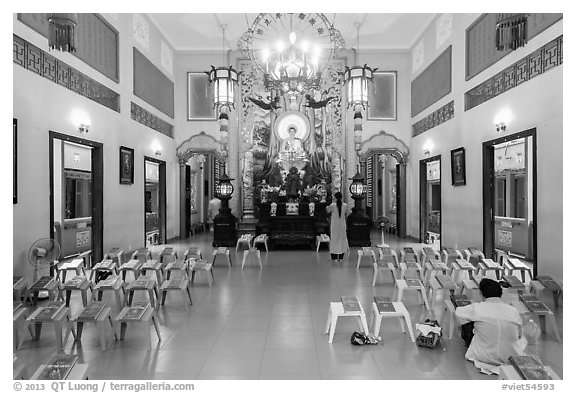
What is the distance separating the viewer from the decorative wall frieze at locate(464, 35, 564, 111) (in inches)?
230

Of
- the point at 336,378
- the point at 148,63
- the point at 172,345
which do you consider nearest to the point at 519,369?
the point at 336,378

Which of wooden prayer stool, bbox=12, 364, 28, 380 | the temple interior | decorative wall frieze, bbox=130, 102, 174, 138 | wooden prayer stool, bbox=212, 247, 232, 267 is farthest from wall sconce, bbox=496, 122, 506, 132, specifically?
decorative wall frieze, bbox=130, 102, 174, 138

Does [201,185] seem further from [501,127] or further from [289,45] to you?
[501,127]

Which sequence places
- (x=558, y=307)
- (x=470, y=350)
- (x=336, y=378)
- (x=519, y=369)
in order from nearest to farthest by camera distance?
(x=519, y=369)
(x=336, y=378)
(x=470, y=350)
(x=558, y=307)

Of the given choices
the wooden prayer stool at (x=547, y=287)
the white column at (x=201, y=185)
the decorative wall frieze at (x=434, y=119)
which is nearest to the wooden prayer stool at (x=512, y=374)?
the wooden prayer stool at (x=547, y=287)

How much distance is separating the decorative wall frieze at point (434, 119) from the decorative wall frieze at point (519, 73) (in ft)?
2.90

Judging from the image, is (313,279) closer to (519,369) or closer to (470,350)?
(470,350)

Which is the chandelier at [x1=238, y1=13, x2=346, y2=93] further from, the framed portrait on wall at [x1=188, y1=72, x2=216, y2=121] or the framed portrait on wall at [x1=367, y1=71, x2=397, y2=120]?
the framed portrait on wall at [x1=188, y1=72, x2=216, y2=121]

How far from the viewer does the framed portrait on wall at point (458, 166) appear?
8927 mm

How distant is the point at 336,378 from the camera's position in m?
3.24

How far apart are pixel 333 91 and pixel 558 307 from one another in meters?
9.56

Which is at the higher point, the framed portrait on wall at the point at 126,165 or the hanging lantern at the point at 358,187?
the framed portrait on wall at the point at 126,165

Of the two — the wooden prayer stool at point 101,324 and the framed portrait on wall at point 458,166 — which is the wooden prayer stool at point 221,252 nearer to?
the wooden prayer stool at point 101,324

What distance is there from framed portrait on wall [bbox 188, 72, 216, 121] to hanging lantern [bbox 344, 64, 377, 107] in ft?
18.4
